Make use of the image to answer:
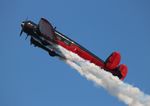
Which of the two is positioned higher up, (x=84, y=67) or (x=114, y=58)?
(x=114, y=58)

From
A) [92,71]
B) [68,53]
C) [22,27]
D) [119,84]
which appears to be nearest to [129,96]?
[119,84]

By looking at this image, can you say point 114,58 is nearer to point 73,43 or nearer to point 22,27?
point 73,43

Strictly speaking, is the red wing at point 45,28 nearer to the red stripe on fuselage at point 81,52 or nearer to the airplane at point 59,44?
the airplane at point 59,44

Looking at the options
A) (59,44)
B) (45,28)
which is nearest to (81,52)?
(59,44)

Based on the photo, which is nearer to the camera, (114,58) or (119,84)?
(119,84)

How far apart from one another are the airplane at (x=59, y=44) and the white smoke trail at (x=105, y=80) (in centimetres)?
107

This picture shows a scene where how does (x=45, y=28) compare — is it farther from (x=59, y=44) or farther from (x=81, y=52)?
(x=81, y=52)

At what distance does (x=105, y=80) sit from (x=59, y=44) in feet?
25.6

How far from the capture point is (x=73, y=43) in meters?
54.1

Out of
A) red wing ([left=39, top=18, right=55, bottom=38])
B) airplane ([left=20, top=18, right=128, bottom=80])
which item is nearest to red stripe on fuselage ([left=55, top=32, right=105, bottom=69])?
airplane ([left=20, top=18, right=128, bottom=80])

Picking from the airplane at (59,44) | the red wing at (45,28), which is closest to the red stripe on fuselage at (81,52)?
the airplane at (59,44)

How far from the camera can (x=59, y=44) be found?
53438 mm

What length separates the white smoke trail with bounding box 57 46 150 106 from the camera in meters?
46.5

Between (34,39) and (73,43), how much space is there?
17.9 ft
